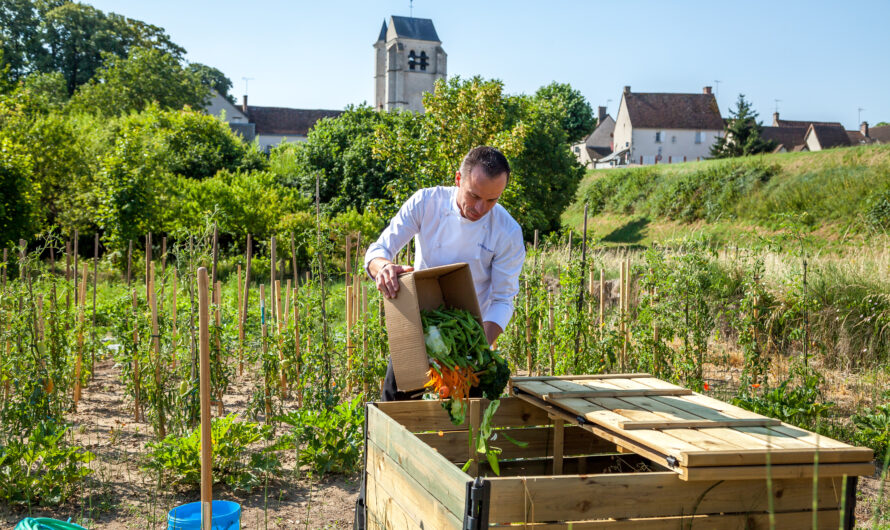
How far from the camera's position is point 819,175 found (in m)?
22.3

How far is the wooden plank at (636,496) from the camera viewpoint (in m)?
1.96

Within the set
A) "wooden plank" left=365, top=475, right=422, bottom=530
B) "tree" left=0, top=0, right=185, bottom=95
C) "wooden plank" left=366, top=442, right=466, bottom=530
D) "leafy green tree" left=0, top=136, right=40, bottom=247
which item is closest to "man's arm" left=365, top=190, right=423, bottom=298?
"wooden plank" left=366, top=442, right=466, bottom=530

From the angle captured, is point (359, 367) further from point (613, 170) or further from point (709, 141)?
point (709, 141)

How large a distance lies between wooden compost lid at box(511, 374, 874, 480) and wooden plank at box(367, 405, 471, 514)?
→ 2.12 feet

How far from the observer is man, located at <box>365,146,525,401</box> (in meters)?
3.33

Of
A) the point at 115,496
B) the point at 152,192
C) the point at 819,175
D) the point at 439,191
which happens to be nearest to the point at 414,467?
the point at 439,191

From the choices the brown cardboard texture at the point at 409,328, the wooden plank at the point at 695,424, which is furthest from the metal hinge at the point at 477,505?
the brown cardboard texture at the point at 409,328

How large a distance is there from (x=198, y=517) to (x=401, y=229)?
1521mm

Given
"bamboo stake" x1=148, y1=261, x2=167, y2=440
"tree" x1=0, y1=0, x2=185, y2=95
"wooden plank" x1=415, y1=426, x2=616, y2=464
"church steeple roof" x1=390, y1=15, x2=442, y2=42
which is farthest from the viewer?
"church steeple roof" x1=390, y1=15, x2=442, y2=42

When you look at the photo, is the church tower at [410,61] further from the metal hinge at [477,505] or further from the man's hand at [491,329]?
the metal hinge at [477,505]

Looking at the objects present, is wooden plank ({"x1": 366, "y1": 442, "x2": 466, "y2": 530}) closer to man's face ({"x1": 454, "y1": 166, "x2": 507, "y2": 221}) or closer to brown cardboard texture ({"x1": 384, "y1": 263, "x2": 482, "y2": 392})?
brown cardboard texture ({"x1": 384, "y1": 263, "x2": 482, "y2": 392})

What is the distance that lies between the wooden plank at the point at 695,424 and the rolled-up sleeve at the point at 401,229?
134cm

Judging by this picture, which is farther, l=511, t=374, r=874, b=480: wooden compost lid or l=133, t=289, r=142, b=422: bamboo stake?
l=133, t=289, r=142, b=422: bamboo stake

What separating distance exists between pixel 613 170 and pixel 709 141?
19.8 m
